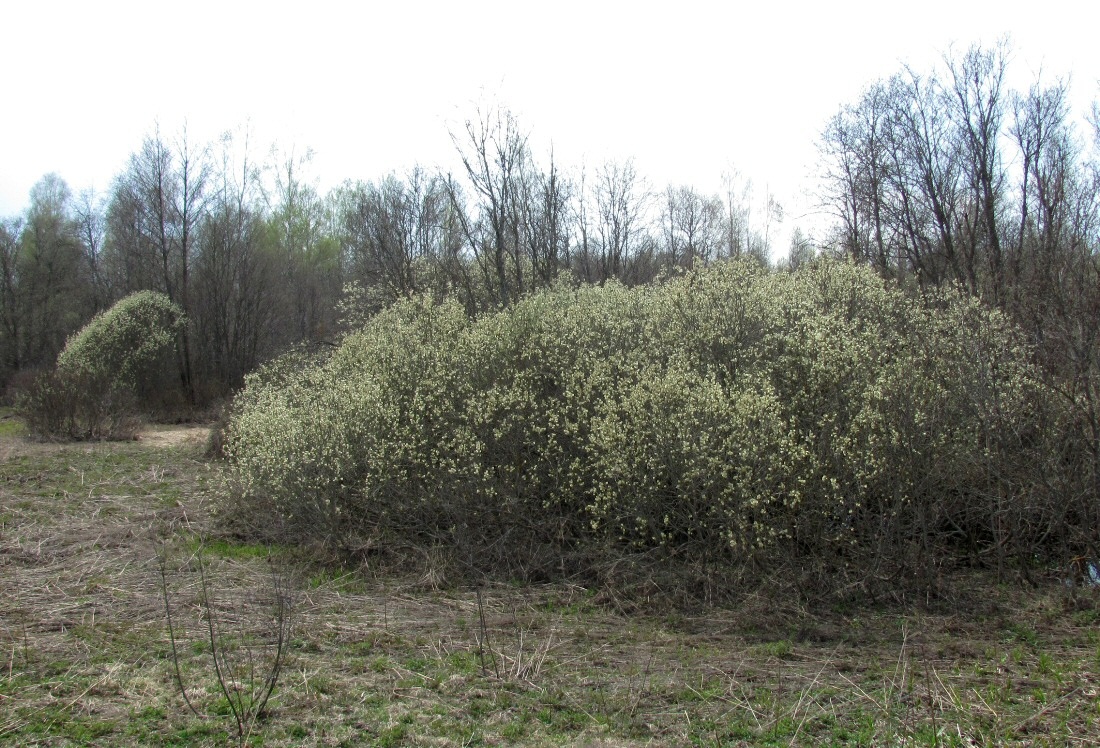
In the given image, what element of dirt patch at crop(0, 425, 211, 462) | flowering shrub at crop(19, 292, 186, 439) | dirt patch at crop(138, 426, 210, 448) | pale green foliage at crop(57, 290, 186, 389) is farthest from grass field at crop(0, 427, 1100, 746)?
pale green foliage at crop(57, 290, 186, 389)

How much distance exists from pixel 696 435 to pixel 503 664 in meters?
2.75

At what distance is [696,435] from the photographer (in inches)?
268

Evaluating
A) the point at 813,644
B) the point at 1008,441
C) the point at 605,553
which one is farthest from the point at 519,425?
the point at 1008,441

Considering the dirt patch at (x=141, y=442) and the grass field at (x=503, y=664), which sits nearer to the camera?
the grass field at (x=503, y=664)

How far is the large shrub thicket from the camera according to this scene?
21.7ft

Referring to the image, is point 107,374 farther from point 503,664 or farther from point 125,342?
point 503,664

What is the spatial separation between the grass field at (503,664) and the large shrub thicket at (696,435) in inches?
26.7

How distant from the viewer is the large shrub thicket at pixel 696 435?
21.7 feet

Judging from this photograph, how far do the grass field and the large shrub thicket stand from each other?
679mm

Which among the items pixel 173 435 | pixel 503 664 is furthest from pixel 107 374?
pixel 503 664

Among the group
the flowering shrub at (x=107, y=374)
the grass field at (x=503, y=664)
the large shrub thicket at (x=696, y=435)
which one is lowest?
the grass field at (x=503, y=664)

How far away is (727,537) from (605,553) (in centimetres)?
127

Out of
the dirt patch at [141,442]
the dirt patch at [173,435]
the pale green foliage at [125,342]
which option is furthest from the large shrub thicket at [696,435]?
the pale green foliage at [125,342]

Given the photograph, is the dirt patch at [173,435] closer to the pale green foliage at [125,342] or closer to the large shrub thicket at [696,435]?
the pale green foliage at [125,342]
